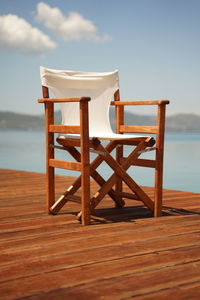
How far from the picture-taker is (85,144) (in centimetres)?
236

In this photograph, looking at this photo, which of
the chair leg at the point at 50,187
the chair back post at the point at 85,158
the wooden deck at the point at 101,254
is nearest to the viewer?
the wooden deck at the point at 101,254

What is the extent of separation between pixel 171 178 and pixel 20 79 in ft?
69.6

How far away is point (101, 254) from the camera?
188 centimetres

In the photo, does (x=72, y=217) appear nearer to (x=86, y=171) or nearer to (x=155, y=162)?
(x=86, y=171)

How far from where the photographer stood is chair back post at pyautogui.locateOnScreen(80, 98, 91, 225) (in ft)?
7.65

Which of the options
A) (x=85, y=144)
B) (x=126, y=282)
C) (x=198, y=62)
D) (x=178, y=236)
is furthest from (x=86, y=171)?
(x=198, y=62)

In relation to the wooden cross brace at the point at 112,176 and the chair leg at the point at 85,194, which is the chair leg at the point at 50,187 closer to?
the wooden cross brace at the point at 112,176

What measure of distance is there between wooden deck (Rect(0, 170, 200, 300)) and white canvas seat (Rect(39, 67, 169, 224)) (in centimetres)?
16

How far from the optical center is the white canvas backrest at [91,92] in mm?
2799

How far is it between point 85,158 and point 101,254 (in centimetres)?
65

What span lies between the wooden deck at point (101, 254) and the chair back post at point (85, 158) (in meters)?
0.10

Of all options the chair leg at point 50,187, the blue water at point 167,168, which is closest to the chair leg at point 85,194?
the chair leg at point 50,187

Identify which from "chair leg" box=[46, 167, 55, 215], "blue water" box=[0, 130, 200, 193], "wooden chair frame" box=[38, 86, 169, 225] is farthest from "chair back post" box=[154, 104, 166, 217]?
"blue water" box=[0, 130, 200, 193]

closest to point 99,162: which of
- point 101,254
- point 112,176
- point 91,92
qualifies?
point 112,176
